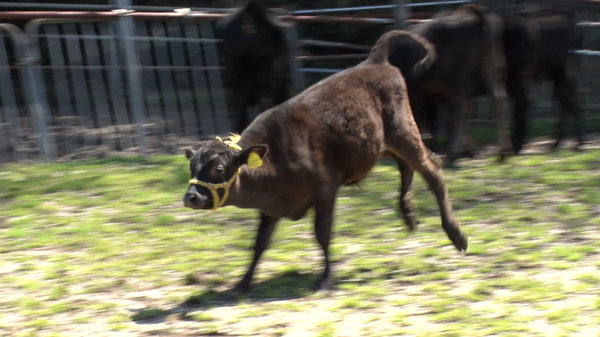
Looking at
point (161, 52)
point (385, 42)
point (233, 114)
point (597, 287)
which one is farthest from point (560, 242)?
point (161, 52)

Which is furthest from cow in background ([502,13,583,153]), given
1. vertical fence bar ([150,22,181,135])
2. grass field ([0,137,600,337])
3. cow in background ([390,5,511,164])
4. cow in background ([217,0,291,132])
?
vertical fence bar ([150,22,181,135])

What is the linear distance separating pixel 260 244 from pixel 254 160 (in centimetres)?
78

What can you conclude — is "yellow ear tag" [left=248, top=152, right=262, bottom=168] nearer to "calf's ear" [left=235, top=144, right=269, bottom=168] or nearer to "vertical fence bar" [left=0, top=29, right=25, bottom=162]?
"calf's ear" [left=235, top=144, right=269, bottom=168]

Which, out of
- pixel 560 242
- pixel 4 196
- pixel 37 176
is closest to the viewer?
pixel 560 242

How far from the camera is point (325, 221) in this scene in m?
5.77

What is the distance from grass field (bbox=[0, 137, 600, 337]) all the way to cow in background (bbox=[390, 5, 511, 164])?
599 mm

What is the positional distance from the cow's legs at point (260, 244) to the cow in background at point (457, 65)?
3518 mm

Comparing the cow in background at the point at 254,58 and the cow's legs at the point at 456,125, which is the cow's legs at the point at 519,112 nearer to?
the cow's legs at the point at 456,125

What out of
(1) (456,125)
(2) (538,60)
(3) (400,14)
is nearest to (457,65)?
(1) (456,125)

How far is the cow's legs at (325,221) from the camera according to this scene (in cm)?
573

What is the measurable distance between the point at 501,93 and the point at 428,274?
4004 millimetres

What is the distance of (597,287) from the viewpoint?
5.49 meters

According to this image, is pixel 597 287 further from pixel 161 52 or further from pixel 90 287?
pixel 161 52

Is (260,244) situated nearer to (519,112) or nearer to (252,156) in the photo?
(252,156)
